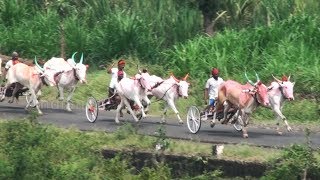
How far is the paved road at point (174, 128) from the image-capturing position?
2317 cm

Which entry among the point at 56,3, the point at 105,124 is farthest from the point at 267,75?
the point at 56,3

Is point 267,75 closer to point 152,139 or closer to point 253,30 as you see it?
point 253,30

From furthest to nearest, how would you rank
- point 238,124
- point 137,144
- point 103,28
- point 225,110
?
point 103,28
point 238,124
point 225,110
point 137,144

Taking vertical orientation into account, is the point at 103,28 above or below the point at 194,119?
above

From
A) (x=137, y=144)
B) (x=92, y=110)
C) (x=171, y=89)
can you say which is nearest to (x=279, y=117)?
(x=171, y=89)

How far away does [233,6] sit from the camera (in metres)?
36.2

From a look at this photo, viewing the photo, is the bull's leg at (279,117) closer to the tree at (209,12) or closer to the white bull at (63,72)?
the white bull at (63,72)

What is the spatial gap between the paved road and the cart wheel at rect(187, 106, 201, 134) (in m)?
0.16

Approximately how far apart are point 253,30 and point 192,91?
13.1 ft

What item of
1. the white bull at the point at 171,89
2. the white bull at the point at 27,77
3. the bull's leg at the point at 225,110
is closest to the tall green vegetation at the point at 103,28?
the white bull at the point at 27,77

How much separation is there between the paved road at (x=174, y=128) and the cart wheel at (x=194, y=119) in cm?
16

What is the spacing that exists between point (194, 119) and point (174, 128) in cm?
139

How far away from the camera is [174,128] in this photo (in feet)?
84.6

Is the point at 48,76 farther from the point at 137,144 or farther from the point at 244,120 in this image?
the point at 137,144
